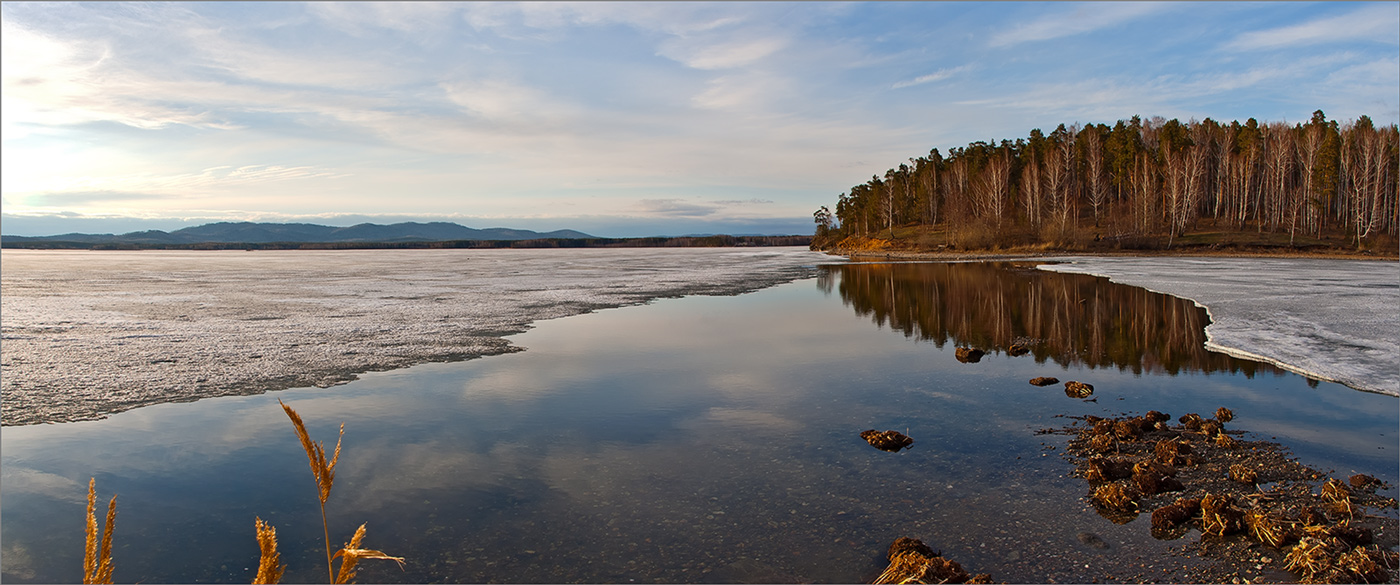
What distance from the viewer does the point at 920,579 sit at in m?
4.72

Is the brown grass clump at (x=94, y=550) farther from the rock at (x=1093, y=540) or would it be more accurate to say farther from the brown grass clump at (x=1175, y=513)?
the brown grass clump at (x=1175, y=513)

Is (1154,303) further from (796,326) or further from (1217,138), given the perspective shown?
(1217,138)

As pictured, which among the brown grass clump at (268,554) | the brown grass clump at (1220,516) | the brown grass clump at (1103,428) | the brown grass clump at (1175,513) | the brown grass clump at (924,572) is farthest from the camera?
the brown grass clump at (1103,428)

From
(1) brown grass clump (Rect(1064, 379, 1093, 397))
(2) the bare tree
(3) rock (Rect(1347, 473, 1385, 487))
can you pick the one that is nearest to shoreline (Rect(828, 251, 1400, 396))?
(1) brown grass clump (Rect(1064, 379, 1093, 397))

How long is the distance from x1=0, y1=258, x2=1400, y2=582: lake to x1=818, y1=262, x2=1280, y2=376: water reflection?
251mm

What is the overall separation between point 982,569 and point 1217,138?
9695cm

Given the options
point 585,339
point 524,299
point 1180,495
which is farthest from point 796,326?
point 1180,495

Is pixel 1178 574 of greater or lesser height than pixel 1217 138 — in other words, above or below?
below

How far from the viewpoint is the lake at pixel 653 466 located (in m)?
5.45

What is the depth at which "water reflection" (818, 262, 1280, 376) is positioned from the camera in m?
13.6

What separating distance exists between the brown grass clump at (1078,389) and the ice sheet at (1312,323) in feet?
12.5

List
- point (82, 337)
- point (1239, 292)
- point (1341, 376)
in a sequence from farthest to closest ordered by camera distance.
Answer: point (1239, 292), point (82, 337), point (1341, 376)

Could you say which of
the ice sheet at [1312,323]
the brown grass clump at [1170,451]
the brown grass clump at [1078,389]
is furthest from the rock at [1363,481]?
the ice sheet at [1312,323]

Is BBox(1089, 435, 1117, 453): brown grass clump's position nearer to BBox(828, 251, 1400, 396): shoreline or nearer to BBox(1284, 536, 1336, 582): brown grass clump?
BBox(1284, 536, 1336, 582): brown grass clump
